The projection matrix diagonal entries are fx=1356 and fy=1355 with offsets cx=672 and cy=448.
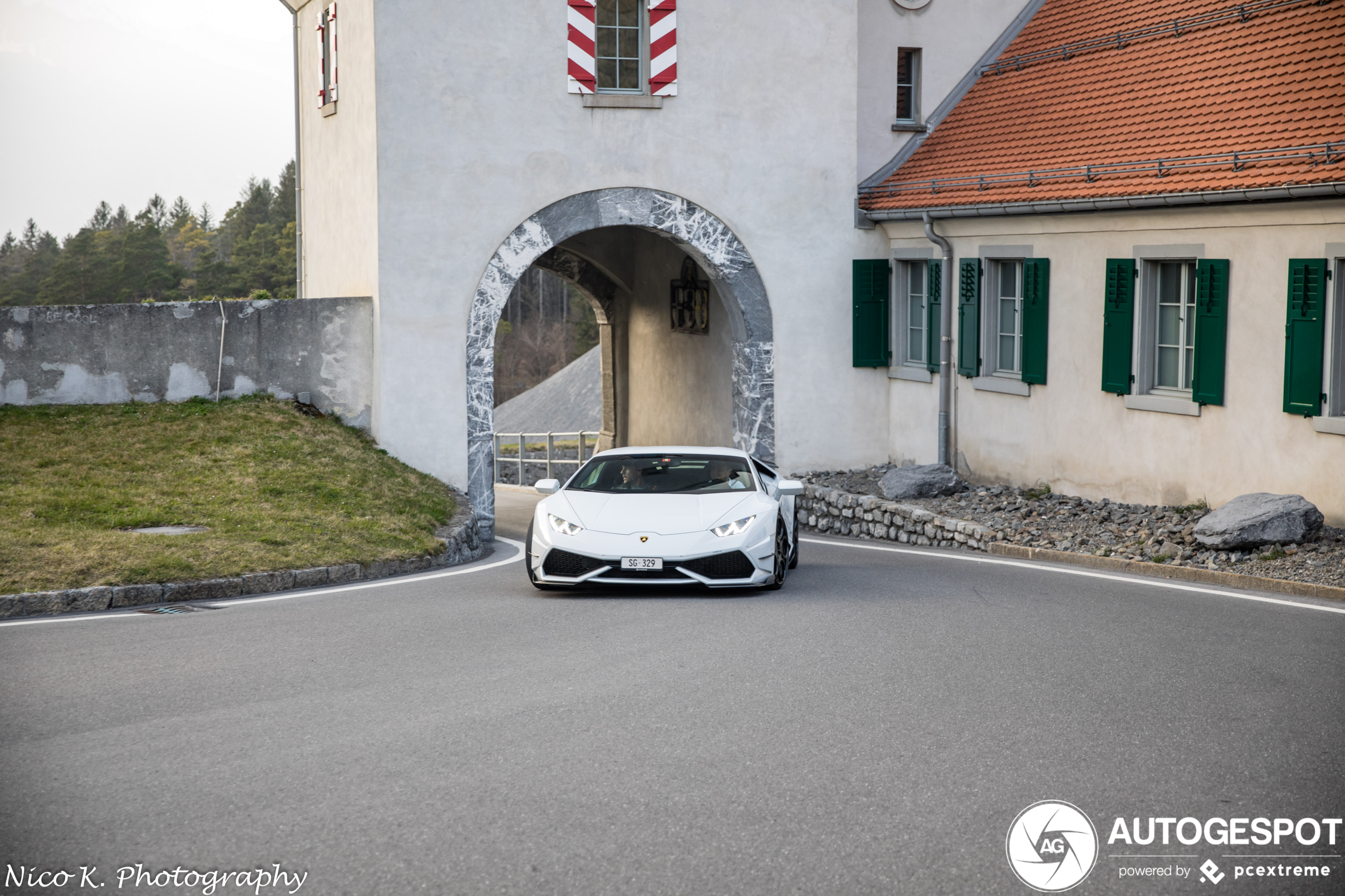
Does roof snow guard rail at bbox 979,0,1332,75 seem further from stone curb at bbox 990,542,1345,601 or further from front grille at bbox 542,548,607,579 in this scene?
front grille at bbox 542,548,607,579

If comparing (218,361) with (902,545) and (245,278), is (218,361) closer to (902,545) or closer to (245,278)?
(902,545)

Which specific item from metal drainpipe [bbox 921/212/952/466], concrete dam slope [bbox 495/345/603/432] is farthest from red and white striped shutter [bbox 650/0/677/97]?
concrete dam slope [bbox 495/345/603/432]

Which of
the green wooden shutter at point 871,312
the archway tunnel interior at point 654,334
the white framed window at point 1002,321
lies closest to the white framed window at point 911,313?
the green wooden shutter at point 871,312

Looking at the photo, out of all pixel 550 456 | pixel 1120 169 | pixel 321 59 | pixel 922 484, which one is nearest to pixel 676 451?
pixel 922 484

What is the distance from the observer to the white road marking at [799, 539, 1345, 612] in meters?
10.7

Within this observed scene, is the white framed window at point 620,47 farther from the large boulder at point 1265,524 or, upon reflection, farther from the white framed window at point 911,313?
the large boulder at point 1265,524

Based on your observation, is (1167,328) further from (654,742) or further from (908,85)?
(654,742)

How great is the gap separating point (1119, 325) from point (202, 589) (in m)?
10.5

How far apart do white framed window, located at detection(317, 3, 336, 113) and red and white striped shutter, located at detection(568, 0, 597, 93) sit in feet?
12.8

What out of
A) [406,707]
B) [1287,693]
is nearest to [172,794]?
[406,707]

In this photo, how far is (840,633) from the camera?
916 centimetres

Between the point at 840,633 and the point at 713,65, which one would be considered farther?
the point at 713,65

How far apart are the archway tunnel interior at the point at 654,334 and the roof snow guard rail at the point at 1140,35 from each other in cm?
565

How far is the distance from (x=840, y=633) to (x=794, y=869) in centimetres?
451
